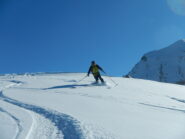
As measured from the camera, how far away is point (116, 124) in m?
7.32

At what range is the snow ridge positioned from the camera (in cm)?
649

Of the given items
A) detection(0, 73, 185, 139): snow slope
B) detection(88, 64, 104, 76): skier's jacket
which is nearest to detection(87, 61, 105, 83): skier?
detection(88, 64, 104, 76): skier's jacket

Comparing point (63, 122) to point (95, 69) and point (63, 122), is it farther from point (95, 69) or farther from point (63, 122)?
point (95, 69)

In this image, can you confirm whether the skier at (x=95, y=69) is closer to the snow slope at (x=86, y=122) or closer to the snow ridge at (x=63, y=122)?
the snow slope at (x=86, y=122)

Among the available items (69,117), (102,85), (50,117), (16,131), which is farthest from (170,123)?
(102,85)

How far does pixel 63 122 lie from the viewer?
7.48m

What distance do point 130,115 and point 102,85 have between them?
9.65 meters

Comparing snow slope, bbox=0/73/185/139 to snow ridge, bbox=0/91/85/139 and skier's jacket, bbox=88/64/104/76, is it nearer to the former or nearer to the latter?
snow ridge, bbox=0/91/85/139

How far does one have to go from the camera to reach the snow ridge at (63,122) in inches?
255

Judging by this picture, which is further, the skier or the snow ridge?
the skier

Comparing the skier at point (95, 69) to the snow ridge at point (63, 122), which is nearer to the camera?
the snow ridge at point (63, 122)

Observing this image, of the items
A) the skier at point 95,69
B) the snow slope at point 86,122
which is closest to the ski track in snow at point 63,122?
the snow slope at point 86,122

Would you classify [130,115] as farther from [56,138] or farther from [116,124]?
[56,138]

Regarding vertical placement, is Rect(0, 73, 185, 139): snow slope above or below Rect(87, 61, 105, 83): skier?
below
